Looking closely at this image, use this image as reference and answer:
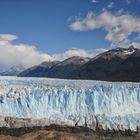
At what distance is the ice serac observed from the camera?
115 feet

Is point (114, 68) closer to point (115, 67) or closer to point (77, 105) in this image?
point (115, 67)

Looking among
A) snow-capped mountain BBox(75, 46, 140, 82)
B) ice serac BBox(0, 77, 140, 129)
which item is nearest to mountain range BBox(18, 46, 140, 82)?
snow-capped mountain BBox(75, 46, 140, 82)

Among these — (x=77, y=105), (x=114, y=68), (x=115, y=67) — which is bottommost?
(x=77, y=105)

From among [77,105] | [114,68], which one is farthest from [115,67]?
[77,105]

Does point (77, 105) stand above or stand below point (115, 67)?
below

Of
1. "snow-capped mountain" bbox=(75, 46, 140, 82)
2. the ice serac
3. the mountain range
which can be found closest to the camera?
the ice serac

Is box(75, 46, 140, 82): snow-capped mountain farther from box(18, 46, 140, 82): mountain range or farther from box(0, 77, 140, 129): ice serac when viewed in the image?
box(0, 77, 140, 129): ice serac

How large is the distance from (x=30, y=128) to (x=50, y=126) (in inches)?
72.6

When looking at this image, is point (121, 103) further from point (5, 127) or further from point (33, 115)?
point (5, 127)

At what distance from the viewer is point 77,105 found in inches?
1476

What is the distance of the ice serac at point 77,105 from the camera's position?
115 ft

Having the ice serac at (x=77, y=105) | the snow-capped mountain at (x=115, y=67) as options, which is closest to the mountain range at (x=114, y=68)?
the snow-capped mountain at (x=115, y=67)

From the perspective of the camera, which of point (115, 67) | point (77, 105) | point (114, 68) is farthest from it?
point (115, 67)

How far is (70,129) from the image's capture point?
34.1 metres
